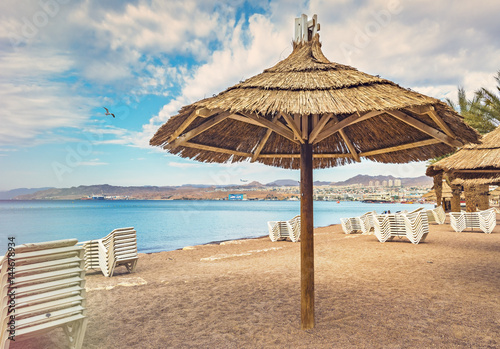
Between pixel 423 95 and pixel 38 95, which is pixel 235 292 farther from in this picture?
pixel 38 95

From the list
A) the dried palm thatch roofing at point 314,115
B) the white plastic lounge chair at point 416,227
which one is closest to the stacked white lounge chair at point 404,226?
the white plastic lounge chair at point 416,227

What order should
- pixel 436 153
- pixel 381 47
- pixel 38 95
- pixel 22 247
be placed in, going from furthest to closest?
A: pixel 38 95 → pixel 381 47 → pixel 436 153 → pixel 22 247

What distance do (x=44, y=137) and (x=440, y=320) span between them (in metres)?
86.5

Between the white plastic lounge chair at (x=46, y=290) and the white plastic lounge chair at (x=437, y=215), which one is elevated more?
the white plastic lounge chair at (x=46, y=290)

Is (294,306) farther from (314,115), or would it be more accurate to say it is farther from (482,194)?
(482,194)

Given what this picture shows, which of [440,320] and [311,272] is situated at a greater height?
[311,272]

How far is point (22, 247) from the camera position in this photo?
2312 millimetres

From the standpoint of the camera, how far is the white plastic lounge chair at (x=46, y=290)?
7.29 feet

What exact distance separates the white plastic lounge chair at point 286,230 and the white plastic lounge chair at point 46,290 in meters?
9.33

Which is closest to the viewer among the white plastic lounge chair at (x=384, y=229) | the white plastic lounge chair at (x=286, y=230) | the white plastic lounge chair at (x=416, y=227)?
the white plastic lounge chair at (x=416, y=227)

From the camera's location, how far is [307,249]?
3209mm

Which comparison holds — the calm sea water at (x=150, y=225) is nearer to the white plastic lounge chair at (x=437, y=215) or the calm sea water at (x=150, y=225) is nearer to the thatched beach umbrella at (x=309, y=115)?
the white plastic lounge chair at (x=437, y=215)

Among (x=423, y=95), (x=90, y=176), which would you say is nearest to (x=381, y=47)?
(x=423, y=95)

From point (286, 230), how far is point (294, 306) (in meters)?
8.19
